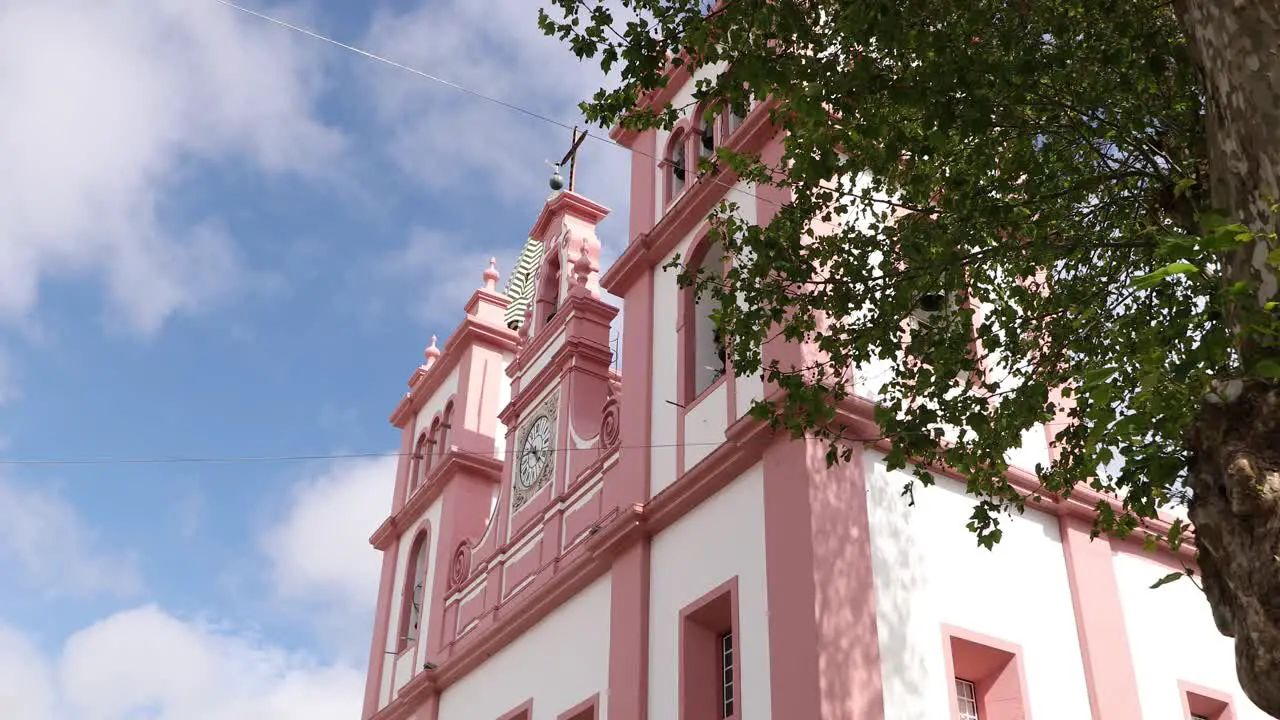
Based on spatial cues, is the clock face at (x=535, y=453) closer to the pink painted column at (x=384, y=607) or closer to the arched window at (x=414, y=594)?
the arched window at (x=414, y=594)

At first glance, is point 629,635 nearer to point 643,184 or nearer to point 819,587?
point 819,587

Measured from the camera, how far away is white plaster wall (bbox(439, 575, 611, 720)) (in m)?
15.8

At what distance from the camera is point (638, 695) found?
14.3 metres

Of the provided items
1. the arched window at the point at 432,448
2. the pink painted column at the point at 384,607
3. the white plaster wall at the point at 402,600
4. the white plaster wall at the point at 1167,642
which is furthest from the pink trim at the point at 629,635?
the arched window at the point at 432,448

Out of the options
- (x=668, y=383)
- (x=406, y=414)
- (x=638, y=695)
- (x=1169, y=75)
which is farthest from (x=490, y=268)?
(x=1169, y=75)

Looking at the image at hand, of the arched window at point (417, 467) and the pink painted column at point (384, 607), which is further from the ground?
the arched window at point (417, 467)

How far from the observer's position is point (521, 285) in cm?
2720

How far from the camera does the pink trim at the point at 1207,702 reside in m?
14.9

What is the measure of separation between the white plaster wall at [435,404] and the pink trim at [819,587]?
1268 cm

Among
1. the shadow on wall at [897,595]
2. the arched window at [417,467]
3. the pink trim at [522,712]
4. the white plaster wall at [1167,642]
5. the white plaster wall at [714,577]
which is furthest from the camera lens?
the arched window at [417,467]

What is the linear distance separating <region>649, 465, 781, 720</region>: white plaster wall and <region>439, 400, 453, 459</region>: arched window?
10.1 m

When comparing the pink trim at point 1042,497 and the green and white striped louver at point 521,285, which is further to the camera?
the green and white striped louver at point 521,285

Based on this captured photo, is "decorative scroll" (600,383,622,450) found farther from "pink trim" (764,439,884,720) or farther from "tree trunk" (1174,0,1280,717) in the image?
"tree trunk" (1174,0,1280,717)

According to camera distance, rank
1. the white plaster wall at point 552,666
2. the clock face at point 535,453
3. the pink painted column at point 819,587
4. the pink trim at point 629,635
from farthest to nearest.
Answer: the clock face at point 535,453
the white plaster wall at point 552,666
the pink trim at point 629,635
the pink painted column at point 819,587
